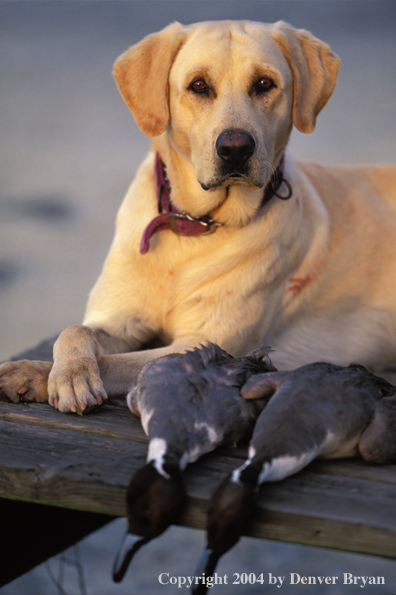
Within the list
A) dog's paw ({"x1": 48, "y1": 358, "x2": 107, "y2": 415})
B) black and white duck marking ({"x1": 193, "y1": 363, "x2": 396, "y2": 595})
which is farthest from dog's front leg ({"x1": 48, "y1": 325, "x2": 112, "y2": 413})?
black and white duck marking ({"x1": 193, "y1": 363, "x2": 396, "y2": 595})

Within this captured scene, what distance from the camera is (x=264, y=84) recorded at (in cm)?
244

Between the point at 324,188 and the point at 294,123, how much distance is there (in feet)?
2.11

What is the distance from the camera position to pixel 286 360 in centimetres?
285

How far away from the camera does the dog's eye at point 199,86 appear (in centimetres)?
240

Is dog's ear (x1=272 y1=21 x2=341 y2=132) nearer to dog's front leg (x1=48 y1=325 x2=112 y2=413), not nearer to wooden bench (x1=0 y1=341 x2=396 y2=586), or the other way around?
dog's front leg (x1=48 y1=325 x2=112 y2=413)

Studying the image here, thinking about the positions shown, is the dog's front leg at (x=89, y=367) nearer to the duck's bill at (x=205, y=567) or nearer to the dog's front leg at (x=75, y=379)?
the dog's front leg at (x=75, y=379)

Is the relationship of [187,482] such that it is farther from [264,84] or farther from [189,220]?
[264,84]

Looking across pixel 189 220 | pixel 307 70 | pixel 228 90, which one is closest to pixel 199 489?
pixel 189 220

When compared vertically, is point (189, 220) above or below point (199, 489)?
above

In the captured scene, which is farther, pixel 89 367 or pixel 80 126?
pixel 80 126

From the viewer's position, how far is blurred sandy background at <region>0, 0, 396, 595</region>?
23.8 ft

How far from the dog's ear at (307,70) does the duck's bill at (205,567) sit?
175 cm

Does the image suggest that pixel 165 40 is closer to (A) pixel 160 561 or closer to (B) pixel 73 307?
(A) pixel 160 561

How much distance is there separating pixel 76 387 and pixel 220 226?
938 millimetres
